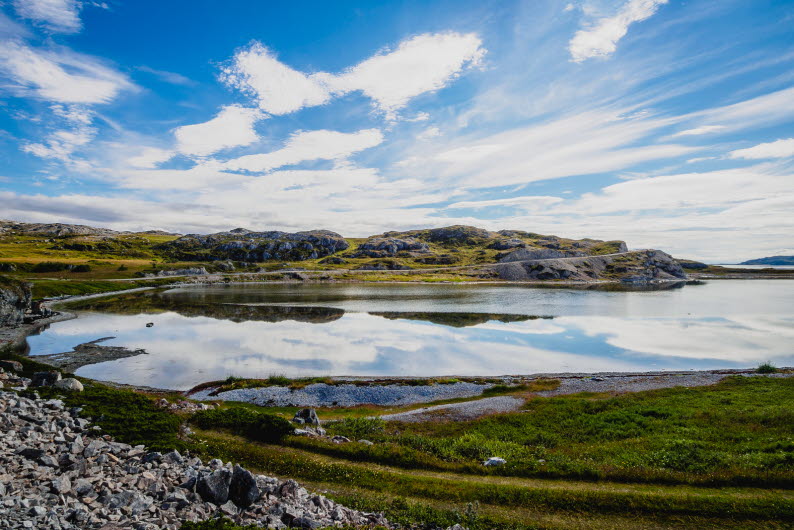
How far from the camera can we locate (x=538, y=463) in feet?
69.1

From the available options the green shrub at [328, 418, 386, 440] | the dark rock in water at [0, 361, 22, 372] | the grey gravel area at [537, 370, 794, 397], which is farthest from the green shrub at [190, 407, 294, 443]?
the grey gravel area at [537, 370, 794, 397]

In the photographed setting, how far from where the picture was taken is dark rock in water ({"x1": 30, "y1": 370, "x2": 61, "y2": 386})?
78.2 ft

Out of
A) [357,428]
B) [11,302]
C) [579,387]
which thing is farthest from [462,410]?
[11,302]

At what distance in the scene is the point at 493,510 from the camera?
16.7m

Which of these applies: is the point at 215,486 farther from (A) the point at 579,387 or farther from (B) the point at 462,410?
(A) the point at 579,387

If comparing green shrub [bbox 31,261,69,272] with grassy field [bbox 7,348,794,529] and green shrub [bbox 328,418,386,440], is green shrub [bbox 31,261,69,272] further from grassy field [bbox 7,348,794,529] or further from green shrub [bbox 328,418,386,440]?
green shrub [bbox 328,418,386,440]

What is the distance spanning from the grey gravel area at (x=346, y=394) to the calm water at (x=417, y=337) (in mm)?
8226

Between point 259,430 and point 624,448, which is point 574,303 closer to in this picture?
point 624,448

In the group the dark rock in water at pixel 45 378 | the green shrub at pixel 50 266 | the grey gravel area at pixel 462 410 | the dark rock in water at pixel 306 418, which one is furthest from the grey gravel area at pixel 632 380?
the green shrub at pixel 50 266

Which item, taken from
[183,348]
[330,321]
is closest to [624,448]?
[183,348]

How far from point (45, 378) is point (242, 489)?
745 inches

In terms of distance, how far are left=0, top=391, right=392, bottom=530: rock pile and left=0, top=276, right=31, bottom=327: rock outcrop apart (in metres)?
85.1

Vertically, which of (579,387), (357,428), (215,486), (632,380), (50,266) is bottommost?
(579,387)

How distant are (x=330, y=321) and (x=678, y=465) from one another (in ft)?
267
